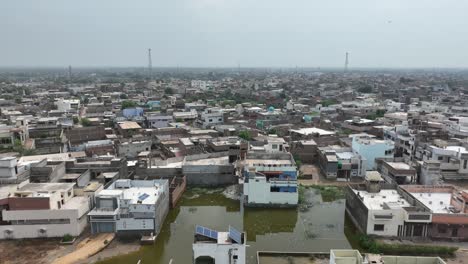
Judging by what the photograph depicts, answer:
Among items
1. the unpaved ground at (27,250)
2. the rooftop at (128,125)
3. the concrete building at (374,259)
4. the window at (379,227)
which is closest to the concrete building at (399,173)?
the window at (379,227)

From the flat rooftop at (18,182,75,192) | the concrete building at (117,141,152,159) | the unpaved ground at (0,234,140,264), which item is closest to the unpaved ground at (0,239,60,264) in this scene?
the unpaved ground at (0,234,140,264)

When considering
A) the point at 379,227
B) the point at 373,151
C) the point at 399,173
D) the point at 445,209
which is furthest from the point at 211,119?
the point at 445,209

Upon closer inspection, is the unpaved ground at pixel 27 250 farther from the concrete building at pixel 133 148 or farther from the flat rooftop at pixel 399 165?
the flat rooftop at pixel 399 165

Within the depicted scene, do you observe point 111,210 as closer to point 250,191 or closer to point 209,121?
point 250,191

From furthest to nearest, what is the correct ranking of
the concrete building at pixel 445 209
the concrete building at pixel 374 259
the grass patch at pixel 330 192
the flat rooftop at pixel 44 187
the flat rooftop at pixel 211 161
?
the flat rooftop at pixel 211 161 → the grass patch at pixel 330 192 → the flat rooftop at pixel 44 187 → the concrete building at pixel 445 209 → the concrete building at pixel 374 259

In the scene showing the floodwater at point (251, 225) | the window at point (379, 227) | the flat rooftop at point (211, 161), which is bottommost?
the floodwater at point (251, 225)

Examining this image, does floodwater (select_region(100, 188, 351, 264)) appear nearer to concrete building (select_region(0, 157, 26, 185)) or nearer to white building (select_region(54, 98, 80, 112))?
concrete building (select_region(0, 157, 26, 185))
